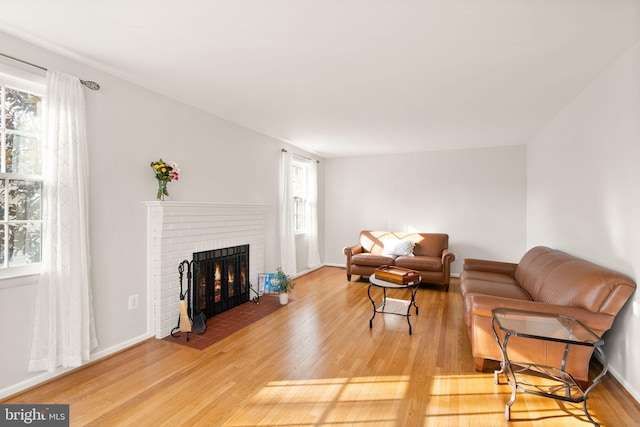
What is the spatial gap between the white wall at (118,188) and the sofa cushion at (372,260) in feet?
9.75

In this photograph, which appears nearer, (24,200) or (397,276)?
(24,200)

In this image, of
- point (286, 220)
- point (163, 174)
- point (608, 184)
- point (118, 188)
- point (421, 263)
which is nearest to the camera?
point (608, 184)

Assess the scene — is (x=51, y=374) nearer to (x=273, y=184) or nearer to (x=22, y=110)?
(x=22, y=110)

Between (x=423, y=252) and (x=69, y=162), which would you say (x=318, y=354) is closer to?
(x=69, y=162)

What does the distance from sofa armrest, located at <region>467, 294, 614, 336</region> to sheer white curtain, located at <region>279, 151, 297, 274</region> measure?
11.1 ft

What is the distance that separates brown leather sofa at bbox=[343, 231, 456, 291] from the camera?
512 centimetres

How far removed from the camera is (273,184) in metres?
5.26

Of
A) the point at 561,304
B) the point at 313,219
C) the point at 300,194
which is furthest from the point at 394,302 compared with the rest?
the point at 300,194

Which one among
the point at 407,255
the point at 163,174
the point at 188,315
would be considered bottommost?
the point at 188,315

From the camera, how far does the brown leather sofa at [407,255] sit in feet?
16.8

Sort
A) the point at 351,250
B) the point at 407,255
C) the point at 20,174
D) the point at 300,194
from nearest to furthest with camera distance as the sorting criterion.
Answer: the point at 20,174 < the point at 407,255 < the point at 351,250 < the point at 300,194

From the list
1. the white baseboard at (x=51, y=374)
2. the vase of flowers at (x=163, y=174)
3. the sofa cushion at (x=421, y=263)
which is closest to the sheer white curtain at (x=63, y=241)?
the white baseboard at (x=51, y=374)

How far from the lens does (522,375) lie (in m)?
2.49

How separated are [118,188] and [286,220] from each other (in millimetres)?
2884
